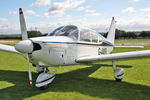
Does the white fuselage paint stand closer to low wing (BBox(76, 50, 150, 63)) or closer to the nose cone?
the nose cone

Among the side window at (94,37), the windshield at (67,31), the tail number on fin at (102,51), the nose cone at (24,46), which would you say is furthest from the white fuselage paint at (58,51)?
the tail number on fin at (102,51)

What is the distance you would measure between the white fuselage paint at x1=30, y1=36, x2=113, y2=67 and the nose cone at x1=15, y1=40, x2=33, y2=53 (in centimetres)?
19

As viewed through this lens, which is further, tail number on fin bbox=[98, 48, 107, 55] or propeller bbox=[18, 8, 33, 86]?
tail number on fin bbox=[98, 48, 107, 55]

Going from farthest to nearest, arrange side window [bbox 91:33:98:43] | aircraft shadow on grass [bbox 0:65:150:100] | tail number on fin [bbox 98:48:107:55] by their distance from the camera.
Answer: tail number on fin [bbox 98:48:107:55] → side window [bbox 91:33:98:43] → aircraft shadow on grass [bbox 0:65:150:100]

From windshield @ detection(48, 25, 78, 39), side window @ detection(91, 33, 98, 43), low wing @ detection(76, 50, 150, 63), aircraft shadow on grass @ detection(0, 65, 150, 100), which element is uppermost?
windshield @ detection(48, 25, 78, 39)

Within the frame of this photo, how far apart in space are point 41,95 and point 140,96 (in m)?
3.30

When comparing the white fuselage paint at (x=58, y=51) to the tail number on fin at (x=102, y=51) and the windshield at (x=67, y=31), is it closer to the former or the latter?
the windshield at (x=67, y=31)

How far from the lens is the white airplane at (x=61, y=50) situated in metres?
4.59

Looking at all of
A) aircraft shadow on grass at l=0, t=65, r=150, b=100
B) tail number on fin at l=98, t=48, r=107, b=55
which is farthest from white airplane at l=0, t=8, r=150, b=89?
aircraft shadow on grass at l=0, t=65, r=150, b=100

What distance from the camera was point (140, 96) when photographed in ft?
14.9

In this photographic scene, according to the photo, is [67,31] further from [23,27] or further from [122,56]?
[122,56]

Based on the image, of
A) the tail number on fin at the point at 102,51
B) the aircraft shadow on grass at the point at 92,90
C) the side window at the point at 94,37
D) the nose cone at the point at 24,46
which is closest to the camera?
the nose cone at the point at 24,46

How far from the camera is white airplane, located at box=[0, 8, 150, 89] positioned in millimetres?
4590

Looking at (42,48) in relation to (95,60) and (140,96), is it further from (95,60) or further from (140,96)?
(140,96)
